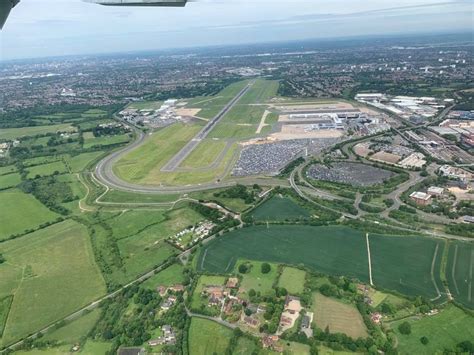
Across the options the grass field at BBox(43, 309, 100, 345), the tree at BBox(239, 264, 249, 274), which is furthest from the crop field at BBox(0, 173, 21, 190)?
the tree at BBox(239, 264, 249, 274)

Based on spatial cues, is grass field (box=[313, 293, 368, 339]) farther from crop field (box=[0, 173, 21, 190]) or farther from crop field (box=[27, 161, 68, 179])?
crop field (box=[0, 173, 21, 190])

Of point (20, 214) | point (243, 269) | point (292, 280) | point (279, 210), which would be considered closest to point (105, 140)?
point (20, 214)

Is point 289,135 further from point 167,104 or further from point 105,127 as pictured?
point 167,104

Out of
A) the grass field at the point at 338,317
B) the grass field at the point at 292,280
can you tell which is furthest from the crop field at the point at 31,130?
the grass field at the point at 338,317

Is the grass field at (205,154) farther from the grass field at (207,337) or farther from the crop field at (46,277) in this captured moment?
the grass field at (207,337)

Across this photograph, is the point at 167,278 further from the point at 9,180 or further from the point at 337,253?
the point at 9,180

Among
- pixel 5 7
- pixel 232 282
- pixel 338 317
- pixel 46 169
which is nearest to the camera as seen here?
pixel 5 7
